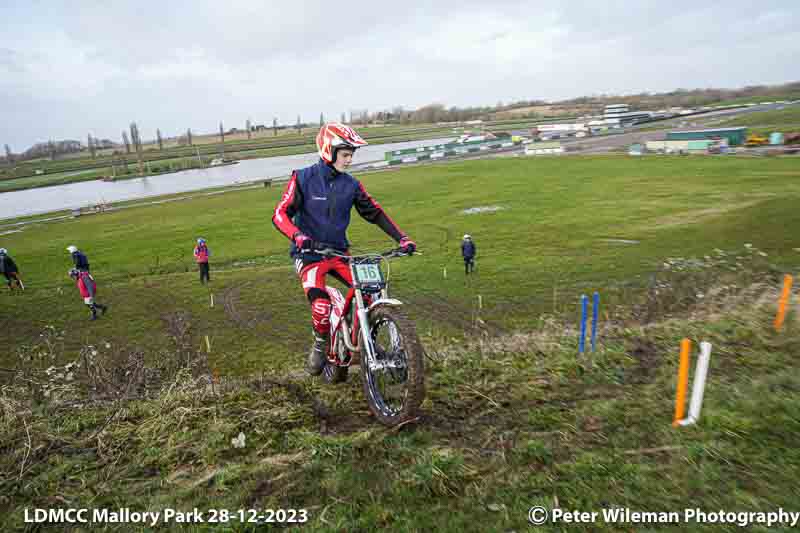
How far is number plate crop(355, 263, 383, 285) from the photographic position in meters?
5.31

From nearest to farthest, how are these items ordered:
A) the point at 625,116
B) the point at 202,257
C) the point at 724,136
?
the point at 202,257 → the point at 724,136 → the point at 625,116

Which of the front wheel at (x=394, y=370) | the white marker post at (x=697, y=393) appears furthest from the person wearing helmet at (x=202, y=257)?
the white marker post at (x=697, y=393)

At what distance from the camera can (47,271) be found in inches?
1246

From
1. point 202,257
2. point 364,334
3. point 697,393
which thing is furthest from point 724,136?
point 364,334

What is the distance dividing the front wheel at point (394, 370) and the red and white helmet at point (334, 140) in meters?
1.93

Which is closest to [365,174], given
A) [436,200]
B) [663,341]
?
[436,200]

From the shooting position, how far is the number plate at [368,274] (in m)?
5.31

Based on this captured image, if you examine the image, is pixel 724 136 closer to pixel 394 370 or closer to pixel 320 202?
pixel 320 202

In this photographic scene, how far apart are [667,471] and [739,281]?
9.93 meters

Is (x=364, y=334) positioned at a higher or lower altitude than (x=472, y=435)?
higher

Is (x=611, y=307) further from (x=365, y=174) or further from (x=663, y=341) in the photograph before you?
(x=365, y=174)

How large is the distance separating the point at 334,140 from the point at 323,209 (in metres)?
0.82

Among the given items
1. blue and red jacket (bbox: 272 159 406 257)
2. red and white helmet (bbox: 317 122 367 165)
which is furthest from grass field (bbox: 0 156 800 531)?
red and white helmet (bbox: 317 122 367 165)

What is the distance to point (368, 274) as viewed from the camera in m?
5.35
